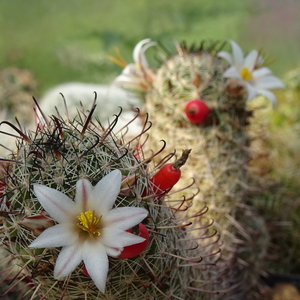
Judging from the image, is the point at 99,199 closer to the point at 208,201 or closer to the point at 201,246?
the point at 201,246

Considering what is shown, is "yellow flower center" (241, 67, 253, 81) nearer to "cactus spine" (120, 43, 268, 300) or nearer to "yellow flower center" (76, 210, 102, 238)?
"cactus spine" (120, 43, 268, 300)

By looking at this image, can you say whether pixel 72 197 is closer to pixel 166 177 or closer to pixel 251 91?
pixel 166 177

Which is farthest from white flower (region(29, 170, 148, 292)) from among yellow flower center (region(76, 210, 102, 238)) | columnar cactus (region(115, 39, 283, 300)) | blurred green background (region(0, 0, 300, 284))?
blurred green background (region(0, 0, 300, 284))

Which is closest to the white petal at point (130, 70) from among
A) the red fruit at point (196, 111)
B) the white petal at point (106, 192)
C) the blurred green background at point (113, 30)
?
the red fruit at point (196, 111)

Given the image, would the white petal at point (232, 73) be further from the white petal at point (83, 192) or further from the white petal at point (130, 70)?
the white petal at point (83, 192)

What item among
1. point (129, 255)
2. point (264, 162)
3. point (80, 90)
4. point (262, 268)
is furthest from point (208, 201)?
point (80, 90)

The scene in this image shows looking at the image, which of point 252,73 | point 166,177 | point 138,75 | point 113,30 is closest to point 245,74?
point 252,73
